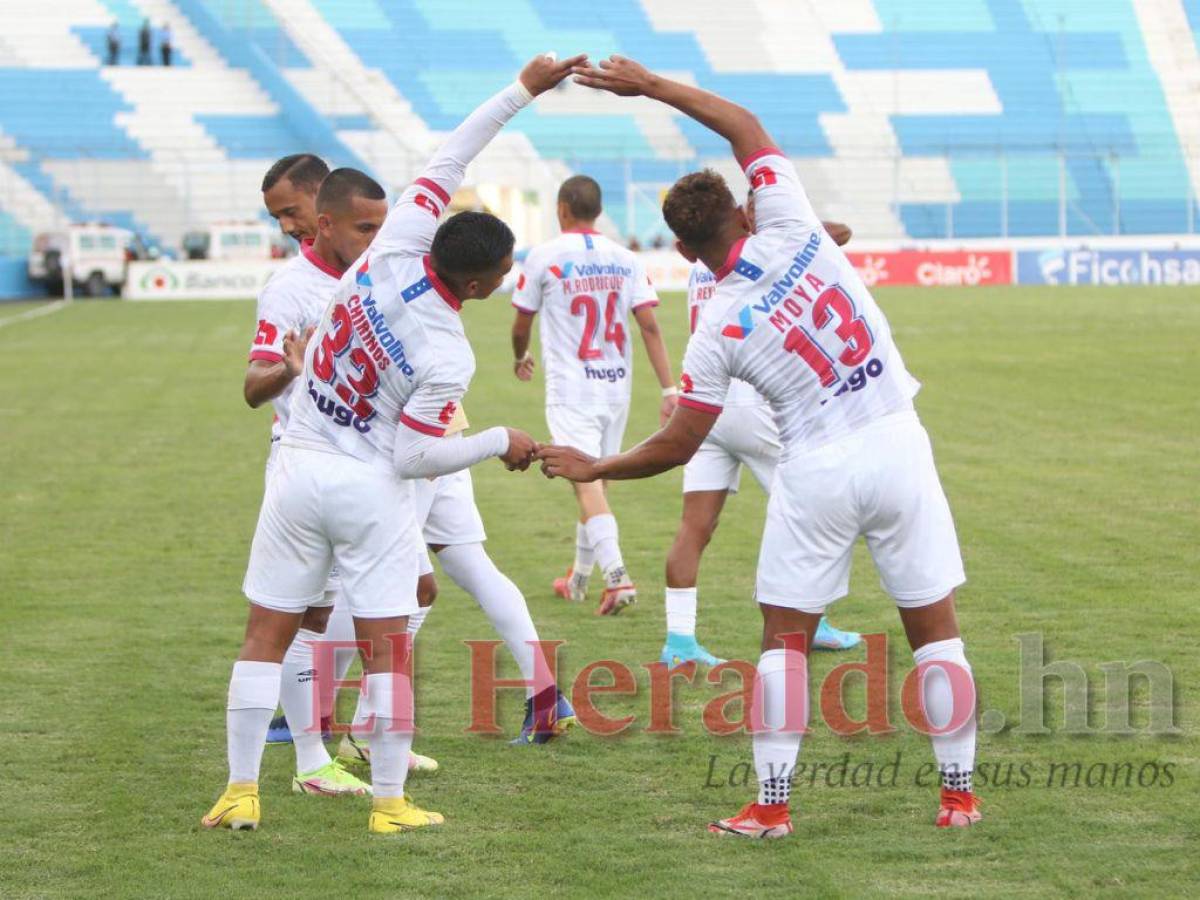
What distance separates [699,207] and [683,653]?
2872 mm

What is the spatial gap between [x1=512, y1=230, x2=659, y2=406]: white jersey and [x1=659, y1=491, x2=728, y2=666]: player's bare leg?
1.88 meters

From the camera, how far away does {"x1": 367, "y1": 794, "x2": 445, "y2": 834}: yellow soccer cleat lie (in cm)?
530

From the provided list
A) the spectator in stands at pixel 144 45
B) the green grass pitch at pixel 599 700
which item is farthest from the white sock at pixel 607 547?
the spectator in stands at pixel 144 45

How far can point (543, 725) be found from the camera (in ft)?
20.8

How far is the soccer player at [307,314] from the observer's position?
5.66 meters

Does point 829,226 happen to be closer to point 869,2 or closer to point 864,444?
point 864,444

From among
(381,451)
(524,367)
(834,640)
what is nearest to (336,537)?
(381,451)

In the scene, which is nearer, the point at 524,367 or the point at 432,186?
the point at 432,186

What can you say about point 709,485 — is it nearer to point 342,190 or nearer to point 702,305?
point 702,305

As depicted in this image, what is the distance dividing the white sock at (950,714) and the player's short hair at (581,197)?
4.54 meters

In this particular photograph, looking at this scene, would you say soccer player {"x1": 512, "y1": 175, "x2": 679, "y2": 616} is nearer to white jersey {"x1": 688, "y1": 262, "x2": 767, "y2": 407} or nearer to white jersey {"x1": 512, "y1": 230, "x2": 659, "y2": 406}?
white jersey {"x1": 512, "y1": 230, "x2": 659, "y2": 406}

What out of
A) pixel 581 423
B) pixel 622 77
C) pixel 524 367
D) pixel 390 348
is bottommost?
pixel 390 348

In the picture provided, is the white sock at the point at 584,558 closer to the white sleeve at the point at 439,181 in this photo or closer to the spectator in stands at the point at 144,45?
the white sleeve at the point at 439,181

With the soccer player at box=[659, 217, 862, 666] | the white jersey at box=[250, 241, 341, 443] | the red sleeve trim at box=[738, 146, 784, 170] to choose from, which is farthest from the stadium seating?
the red sleeve trim at box=[738, 146, 784, 170]
